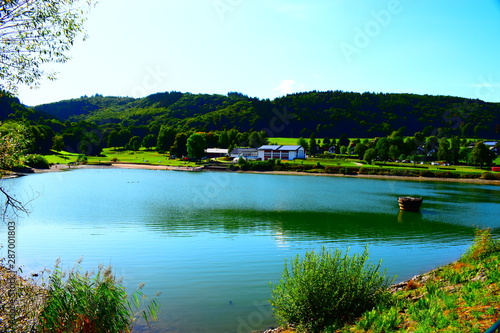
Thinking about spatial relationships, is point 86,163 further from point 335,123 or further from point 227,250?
point 335,123

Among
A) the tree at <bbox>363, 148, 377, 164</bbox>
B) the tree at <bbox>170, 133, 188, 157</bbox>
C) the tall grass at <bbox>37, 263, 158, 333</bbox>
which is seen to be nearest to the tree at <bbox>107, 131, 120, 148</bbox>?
the tree at <bbox>170, 133, 188, 157</bbox>

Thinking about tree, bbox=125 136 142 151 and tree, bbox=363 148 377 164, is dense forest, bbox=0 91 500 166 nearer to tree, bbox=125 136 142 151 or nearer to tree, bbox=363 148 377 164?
tree, bbox=125 136 142 151

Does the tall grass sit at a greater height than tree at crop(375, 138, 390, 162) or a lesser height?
lesser

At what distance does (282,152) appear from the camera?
121 meters

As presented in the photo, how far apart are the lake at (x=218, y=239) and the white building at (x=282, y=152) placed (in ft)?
253

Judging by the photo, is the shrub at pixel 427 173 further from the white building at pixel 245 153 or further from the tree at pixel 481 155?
the white building at pixel 245 153

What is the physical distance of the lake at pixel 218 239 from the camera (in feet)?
41.6

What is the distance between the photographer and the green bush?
8.73m

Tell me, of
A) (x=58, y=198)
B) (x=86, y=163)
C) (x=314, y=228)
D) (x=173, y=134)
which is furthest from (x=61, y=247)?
(x=173, y=134)

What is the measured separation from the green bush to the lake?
2.18m

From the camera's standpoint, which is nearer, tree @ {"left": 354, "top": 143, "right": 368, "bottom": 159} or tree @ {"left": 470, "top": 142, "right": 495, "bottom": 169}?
tree @ {"left": 470, "top": 142, "right": 495, "bottom": 169}

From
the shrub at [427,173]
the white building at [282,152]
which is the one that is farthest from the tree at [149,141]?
the shrub at [427,173]

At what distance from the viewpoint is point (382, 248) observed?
21.0 metres

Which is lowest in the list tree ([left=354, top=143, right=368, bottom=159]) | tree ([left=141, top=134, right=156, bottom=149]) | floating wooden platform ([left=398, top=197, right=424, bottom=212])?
floating wooden platform ([left=398, top=197, right=424, bottom=212])
